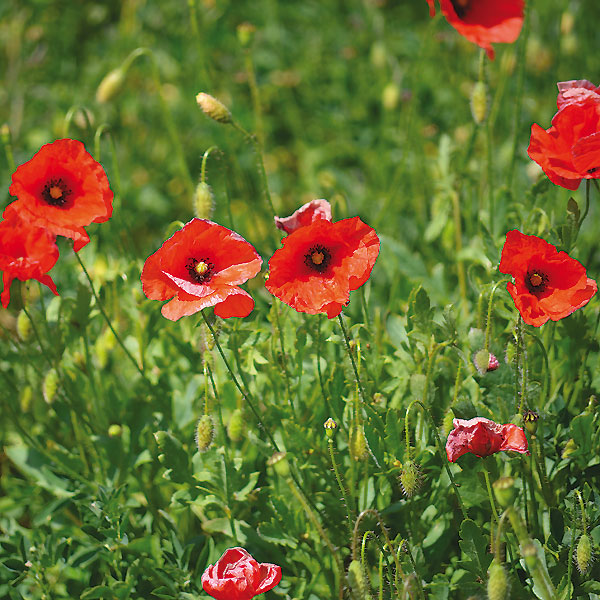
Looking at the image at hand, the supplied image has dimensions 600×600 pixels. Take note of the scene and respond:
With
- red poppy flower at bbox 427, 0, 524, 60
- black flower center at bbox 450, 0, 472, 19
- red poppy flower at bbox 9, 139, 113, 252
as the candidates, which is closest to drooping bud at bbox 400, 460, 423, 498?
red poppy flower at bbox 9, 139, 113, 252

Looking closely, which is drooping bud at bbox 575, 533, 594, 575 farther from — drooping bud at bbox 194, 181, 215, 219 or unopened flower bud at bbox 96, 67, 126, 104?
unopened flower bud at bbox 96, 67, 126, 104

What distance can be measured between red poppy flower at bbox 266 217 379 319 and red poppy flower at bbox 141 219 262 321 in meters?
0.06

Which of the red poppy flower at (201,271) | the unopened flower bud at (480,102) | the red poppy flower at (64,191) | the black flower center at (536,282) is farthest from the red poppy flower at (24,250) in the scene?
the unopened flower bud at (480,102)

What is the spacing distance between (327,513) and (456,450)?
0.47m

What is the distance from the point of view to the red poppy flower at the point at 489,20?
1.92 m

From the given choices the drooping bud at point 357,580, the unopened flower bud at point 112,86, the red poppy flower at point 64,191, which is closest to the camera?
the drooping bud at point 357,580

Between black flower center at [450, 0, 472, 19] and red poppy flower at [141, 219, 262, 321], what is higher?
black flower center at [450, 0, 472, 19]

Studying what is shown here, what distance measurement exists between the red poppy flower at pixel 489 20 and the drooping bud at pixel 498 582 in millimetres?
1201

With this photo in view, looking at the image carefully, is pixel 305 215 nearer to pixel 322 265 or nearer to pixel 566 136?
pixel 322 265

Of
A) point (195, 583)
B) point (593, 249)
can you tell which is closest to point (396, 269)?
point (593, 249)

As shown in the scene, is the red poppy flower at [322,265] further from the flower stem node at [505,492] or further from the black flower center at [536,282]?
the flower stem node at [505,492]

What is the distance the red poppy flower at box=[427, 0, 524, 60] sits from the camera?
192 centimetres

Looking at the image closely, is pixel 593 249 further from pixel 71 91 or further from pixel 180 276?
pixel 71 91

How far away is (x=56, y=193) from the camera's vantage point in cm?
170
